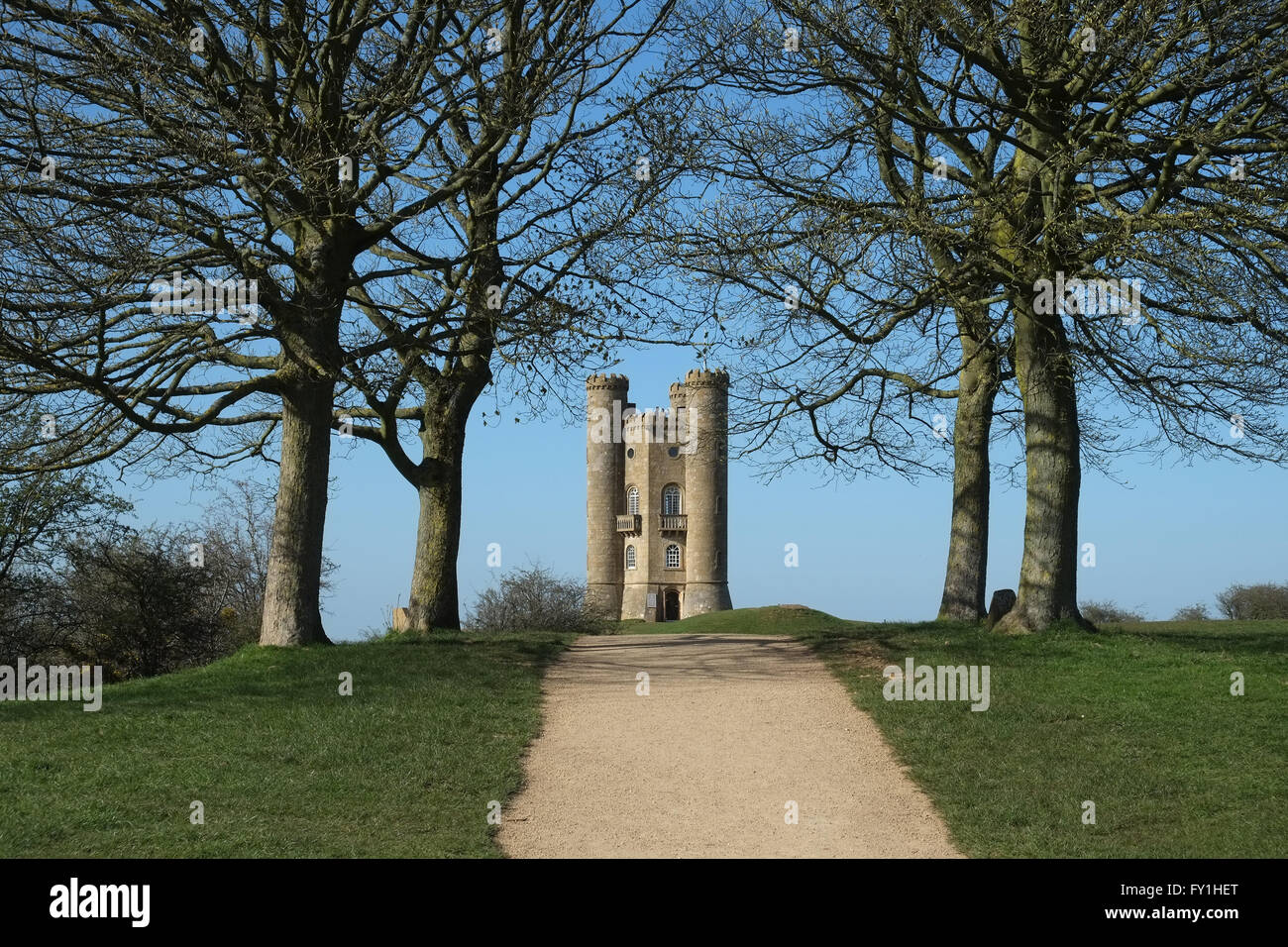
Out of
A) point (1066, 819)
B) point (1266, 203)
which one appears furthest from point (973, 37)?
point (1066, 819)

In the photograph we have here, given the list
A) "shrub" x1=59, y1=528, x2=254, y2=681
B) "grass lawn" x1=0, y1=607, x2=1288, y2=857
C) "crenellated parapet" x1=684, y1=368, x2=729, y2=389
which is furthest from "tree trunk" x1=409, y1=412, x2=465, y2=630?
"crenellated parapet" x1=684, y1=368, x2=729, y2=389

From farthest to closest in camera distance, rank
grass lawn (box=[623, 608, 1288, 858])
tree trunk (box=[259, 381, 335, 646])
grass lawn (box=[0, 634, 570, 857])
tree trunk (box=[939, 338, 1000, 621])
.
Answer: tree trunk (box=[939, 338, 1000, 621]) < tree trunk (box=[259, 381, 335, 646]) < grass lawn (box=[623, 608, 1288, 858]) < grass lawn (box=[0, 634, 570, 857])

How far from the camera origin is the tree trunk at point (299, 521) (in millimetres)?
16672

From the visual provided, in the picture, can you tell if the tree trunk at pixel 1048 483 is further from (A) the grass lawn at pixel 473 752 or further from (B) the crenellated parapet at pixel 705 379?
(B) the crenellated parapet at pixel 705 379

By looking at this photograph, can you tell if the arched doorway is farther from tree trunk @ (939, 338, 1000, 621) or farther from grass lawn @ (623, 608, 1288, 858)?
grass lawn @ (623, 608, 1288, 858)

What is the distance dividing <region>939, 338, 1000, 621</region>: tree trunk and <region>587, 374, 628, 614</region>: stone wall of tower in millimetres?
38259

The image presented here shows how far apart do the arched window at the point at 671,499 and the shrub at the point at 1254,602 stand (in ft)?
89.2

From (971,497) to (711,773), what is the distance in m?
10.6

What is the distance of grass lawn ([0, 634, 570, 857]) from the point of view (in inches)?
366

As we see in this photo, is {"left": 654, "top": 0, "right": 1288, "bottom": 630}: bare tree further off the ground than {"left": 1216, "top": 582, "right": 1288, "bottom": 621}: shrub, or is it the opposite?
A: {"left": 654, "top": 0, "right": 1288, "bottom": 630}: bare tree

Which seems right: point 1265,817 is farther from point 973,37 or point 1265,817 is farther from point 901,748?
point 973,37

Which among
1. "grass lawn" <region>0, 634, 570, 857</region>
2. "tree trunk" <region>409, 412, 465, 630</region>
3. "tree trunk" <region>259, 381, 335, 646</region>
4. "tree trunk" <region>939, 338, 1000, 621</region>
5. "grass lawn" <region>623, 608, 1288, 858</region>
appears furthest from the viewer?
"tree trunk" <region>939, 338, 1000, 621</region>
